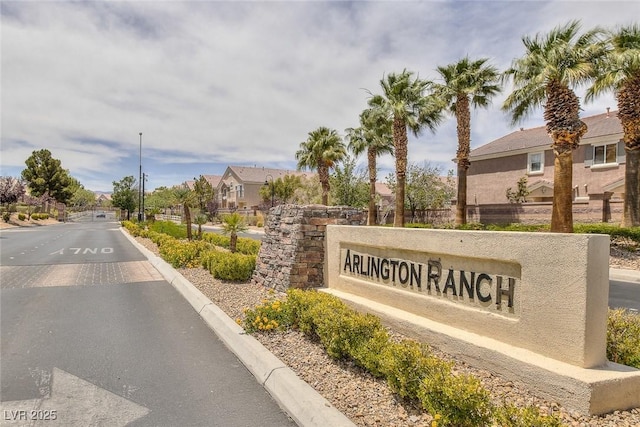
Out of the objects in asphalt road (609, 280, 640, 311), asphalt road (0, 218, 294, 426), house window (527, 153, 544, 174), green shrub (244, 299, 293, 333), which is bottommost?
asphalt road (609, 280, 640, 311)

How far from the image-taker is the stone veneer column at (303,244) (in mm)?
8758

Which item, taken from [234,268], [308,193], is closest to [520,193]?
[308,193]

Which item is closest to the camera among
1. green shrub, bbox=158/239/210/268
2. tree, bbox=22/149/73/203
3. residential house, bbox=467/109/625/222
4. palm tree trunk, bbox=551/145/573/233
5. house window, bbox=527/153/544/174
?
green shrub, bbox=158/239/210/268

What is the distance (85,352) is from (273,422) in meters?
3.50

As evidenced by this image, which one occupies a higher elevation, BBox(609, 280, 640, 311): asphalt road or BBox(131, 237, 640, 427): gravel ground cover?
BBox(131, 237, 640, 427): gravel ground cover

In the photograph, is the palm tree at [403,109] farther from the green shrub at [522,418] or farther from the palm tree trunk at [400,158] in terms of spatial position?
the green shrub at [522,418]

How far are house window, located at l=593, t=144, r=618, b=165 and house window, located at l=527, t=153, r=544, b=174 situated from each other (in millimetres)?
3634

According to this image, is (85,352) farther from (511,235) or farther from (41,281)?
(41,281)

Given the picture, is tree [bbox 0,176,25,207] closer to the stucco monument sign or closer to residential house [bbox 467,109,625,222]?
residential house [bbox 467,109,625,222]

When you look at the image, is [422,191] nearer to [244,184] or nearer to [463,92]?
[463,92]

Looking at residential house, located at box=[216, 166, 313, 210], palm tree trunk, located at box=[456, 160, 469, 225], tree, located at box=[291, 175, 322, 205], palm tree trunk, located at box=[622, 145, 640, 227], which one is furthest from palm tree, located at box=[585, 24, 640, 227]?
residential house, located at box=[216, 166, 313, 210]

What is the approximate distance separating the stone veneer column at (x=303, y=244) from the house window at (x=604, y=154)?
89.7 ft

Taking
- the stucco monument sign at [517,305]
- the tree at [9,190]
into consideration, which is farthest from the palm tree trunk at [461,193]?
the tree at [9,190]

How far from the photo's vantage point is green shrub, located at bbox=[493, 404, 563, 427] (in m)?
2.90
